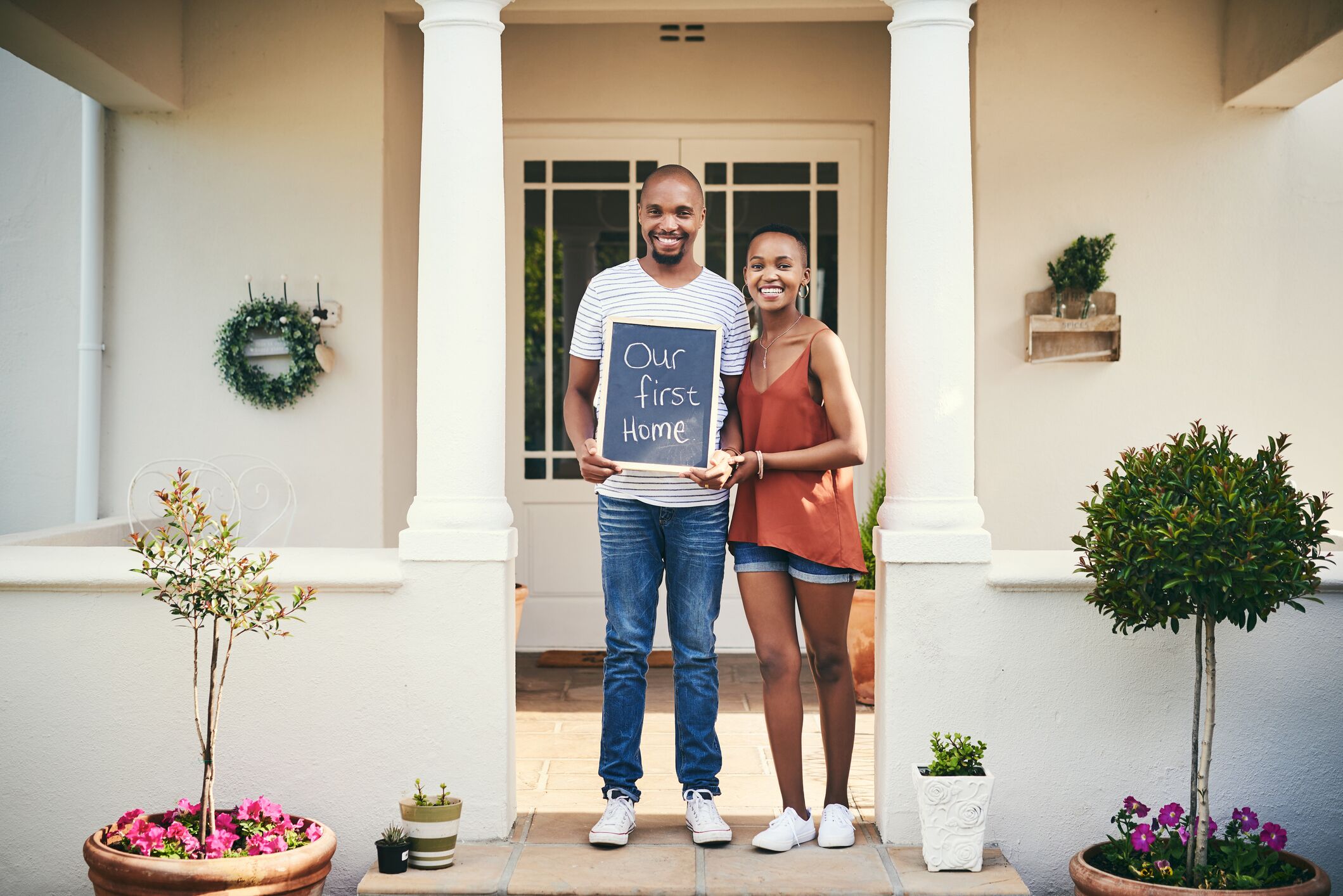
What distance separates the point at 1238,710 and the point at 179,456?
13.7ft

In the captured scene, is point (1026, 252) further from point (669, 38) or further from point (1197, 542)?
point (1197, 542)

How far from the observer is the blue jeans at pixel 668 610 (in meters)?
3.19

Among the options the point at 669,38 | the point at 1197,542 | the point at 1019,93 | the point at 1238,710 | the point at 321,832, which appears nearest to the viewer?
the point at 1197,542

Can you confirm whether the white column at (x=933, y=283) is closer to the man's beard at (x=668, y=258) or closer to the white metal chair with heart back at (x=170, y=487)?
the man's beard at (x=668, y=258)

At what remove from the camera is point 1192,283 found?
501cm

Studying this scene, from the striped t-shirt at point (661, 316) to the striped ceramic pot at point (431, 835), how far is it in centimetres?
94

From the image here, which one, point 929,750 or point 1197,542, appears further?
point 929,750

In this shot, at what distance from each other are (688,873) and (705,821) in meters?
0.20

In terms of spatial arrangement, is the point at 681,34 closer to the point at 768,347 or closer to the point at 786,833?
the point at 768,347

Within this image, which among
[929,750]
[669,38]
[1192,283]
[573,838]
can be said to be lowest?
[573,838]

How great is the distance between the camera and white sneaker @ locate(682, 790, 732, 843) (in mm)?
3223

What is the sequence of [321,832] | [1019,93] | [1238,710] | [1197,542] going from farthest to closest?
[1019,93] → [1238,710] → [321,832] → [1197,542]

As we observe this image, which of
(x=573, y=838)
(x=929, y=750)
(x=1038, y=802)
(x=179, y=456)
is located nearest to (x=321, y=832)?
(x=573, y=838)

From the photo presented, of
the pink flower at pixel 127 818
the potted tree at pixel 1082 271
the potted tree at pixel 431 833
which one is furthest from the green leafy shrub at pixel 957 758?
the potted tree at pixel 1082 271
